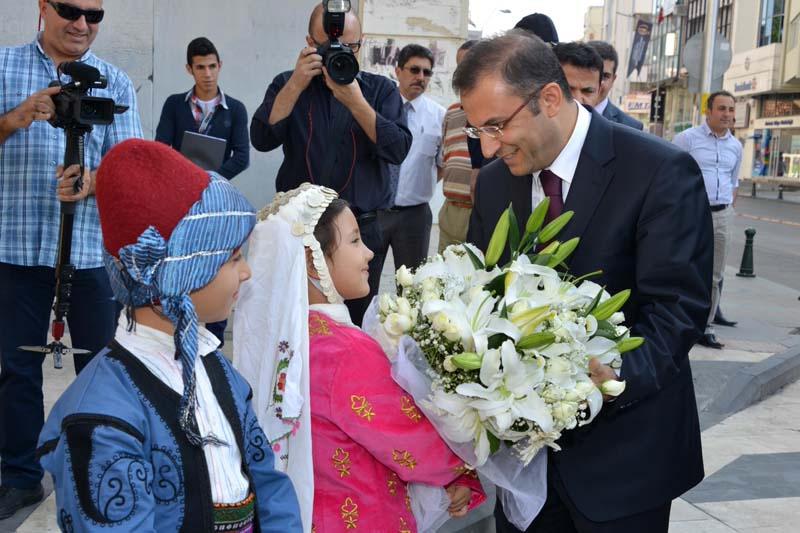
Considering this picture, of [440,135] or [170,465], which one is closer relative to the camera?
[170,465]

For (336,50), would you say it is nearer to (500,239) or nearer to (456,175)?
(456,175)

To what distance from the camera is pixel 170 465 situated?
6.71ft

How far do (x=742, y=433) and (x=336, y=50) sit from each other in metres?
3.98

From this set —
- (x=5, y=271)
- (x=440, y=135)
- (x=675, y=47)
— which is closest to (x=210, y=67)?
(x=440, y=135)

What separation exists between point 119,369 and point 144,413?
0.12 metres

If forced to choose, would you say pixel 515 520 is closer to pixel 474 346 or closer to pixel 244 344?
pixel 474 346

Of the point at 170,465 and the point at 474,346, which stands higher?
the point at 474,346

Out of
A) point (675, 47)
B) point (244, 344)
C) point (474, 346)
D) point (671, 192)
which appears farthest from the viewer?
point (675, 47)

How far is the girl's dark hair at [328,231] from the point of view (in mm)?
3217

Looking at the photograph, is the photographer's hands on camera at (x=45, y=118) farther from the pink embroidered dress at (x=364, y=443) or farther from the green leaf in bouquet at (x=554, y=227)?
the green leaf in bouquet at (x=554, y=227)

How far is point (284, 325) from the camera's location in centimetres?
291

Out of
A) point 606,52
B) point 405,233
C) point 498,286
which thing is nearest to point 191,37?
point 405,233

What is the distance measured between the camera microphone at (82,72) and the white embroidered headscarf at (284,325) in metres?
1.37

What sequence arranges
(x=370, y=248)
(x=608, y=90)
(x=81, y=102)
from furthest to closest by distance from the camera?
(x=608, y=90), (x=370, y=248), (x=81, y=102)
